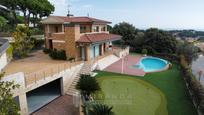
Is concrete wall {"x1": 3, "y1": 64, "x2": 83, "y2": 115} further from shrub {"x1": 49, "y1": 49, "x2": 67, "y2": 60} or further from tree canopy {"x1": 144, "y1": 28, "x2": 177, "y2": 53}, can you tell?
tree canopy {"x1": 144, "y1": 28, "x2": 177, "y2": 53}

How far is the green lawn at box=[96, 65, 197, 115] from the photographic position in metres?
14.2

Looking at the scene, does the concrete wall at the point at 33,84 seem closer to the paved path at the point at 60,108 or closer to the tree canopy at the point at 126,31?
the paved path at the point at 60,108

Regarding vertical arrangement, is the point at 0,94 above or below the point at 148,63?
Result: above

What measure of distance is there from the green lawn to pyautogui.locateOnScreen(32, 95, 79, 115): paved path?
276 cm

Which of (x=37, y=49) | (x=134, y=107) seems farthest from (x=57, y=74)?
(x=37, y=49)

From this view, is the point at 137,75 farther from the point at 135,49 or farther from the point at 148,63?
the point at 135,49

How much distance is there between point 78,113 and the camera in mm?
14562

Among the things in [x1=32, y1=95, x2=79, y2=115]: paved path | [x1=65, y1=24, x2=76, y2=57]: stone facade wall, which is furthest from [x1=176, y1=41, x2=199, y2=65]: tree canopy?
[x1=32, y1=95, x2=79, y2=115]: paved path

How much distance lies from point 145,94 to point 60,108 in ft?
29.8

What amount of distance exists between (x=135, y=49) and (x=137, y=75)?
21.0 m

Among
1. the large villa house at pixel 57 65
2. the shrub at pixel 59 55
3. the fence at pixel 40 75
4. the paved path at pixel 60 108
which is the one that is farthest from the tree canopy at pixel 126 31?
the paved path at pixel 60 108

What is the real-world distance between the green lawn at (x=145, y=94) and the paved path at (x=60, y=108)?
2759 mm

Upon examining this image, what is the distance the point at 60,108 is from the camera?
15.1m

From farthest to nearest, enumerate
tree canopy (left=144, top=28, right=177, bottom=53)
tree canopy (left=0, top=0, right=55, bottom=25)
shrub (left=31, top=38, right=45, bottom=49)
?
1. tree canopy (left=0, top=0, right=55, bottom=25)
2. tree canopy (left=144, top=28, right=177, bottom=53)
3. shrub (left=31, top=38, right=45, bottom=49)
